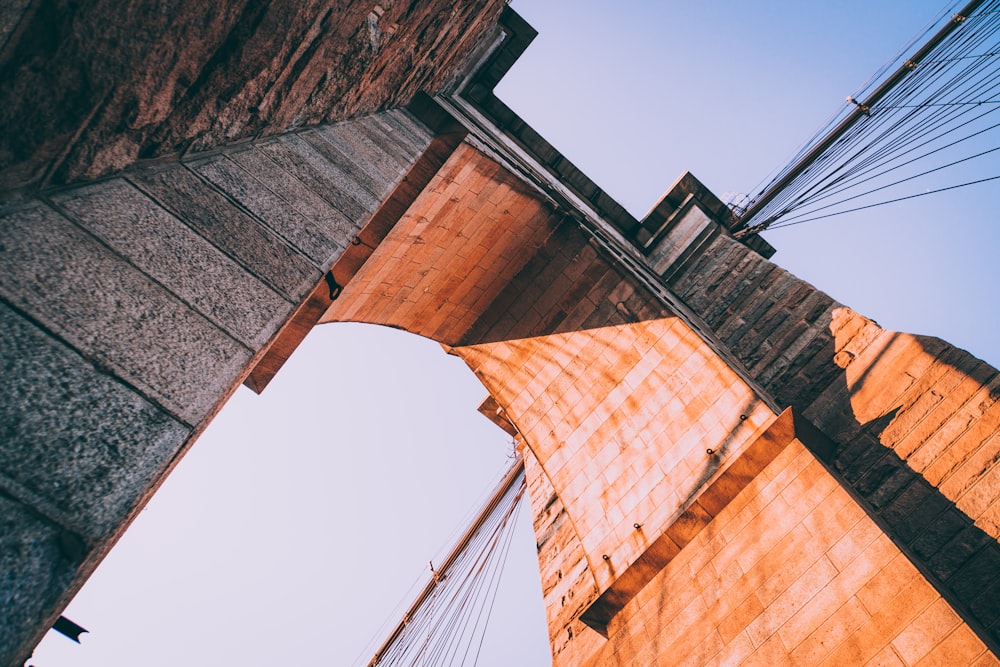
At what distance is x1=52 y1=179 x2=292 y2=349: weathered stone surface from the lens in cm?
163

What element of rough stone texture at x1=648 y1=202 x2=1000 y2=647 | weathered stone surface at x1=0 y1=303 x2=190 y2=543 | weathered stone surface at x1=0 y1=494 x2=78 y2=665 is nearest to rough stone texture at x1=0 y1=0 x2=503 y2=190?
weathered stone surface at x1=0 y1=303 x2=190 y2=543

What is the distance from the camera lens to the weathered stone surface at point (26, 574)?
1.04 meters

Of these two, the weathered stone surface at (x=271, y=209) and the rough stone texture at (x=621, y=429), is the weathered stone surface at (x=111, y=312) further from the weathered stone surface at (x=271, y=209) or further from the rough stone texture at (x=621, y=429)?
the rough stone texture at (x=621, y=429)

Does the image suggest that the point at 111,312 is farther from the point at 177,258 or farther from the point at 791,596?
the point at 791,596

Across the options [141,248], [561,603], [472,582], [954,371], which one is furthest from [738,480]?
[472,582]

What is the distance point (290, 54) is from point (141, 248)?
4.68 ft

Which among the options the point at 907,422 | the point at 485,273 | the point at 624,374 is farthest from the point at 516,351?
the point at 907,422

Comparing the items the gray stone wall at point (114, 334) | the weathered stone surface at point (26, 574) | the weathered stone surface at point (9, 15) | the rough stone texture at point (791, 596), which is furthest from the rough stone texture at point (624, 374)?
the weathered stone surface at point (26, 574)

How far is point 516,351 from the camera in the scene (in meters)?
7.38

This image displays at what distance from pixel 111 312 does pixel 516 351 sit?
19.8 ft

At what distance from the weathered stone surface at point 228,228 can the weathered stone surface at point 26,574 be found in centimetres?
112

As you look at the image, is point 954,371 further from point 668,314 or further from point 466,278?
point 466,278

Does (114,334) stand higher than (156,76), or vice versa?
(156,76)

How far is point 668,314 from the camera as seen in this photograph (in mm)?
6141
